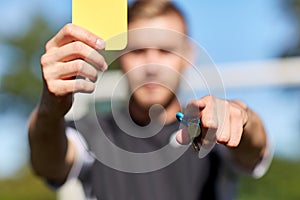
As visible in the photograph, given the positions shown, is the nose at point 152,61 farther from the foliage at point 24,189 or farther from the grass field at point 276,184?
the foliage at point 24,189

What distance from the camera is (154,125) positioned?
3.84ft

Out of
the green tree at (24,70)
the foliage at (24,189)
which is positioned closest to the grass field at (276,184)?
the foliage at (24,189)

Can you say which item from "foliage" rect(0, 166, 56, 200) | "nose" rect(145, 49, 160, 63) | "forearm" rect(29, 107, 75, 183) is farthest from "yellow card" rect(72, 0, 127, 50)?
"foliage" rect(0, 166, 56, 200)

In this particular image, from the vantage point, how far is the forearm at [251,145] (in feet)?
3.33

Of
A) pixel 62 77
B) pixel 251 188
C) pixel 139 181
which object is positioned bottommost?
pixel 251 188

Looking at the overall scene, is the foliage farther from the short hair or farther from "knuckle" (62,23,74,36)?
"knuckle" (62,23,74,36)

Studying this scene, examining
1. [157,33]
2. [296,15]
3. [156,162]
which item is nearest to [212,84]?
[157,33]

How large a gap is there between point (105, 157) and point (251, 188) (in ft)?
11.5

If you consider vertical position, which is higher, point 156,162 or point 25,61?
point 156,162

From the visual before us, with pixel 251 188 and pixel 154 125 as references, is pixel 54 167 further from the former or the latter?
pixel 251 188

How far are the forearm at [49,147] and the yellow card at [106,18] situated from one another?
8.9 inches

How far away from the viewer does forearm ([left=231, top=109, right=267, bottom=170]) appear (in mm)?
1015

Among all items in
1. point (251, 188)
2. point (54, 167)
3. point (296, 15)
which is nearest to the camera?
point (54, 167)

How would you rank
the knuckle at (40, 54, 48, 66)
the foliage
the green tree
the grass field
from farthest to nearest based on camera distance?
the green tree, the foliage, the grass field, the knuckle at (40, 54, 48, 66)
